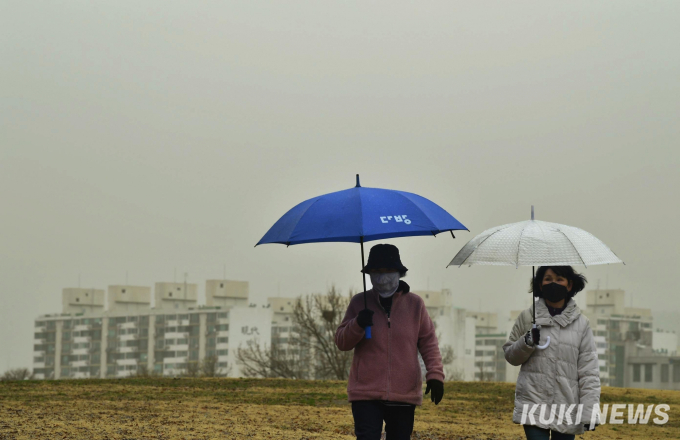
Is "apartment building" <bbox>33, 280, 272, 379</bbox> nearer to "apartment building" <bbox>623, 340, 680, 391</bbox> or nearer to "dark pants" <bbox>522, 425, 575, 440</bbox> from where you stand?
"apartment building" <bbox>623, 340, 680, 391</bbox>

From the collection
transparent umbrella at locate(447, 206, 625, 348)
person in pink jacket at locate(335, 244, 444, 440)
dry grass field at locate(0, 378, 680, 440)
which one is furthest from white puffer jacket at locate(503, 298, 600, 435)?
dry grass field at locate(0, 378, 680, 440)

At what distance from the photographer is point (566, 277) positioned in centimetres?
591

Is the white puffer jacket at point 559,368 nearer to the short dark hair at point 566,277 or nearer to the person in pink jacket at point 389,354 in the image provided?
the short dark hair at point 566,277

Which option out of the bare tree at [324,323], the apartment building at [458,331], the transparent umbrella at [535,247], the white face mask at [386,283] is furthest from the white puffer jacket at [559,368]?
the apartment building at [458,331]

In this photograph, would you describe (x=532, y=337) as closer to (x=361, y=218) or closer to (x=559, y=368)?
(x=559, y=368)

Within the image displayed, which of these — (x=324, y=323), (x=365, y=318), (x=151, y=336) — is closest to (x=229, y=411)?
(x=365, y=318)

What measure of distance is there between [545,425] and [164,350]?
476 feet

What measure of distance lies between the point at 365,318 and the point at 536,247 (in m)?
1.29

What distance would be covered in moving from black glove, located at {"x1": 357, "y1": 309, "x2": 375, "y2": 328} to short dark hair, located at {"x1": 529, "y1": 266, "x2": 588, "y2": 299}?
109 centimetres

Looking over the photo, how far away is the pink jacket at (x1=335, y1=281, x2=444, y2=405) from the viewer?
224 inches

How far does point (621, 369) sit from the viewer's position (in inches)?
5423

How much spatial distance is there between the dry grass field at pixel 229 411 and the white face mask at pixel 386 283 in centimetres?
639

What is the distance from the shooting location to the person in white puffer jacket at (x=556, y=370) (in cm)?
559

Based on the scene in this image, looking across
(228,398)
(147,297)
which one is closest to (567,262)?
(228,398)
